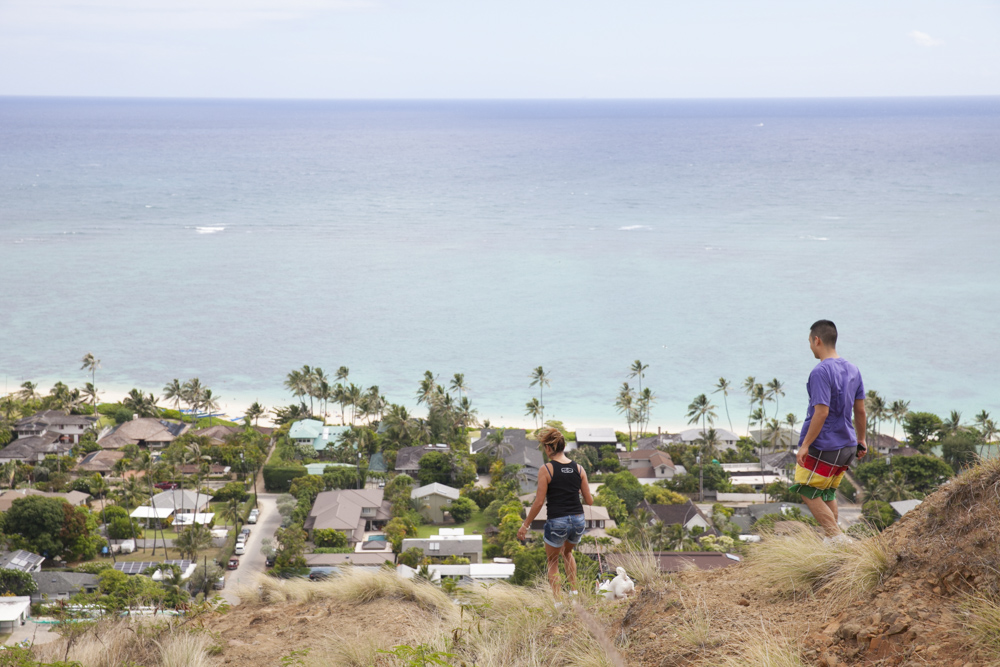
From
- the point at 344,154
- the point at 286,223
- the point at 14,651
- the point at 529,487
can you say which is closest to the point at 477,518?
the point at 529,487

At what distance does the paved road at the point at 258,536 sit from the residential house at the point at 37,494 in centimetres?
587

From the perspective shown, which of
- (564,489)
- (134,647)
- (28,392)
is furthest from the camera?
(28,392)

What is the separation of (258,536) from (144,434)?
12.2 meters

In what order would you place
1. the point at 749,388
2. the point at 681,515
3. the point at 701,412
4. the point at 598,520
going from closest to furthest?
the point at 598,520
the point at 681,515
the point at 701,412
the point at 749,388

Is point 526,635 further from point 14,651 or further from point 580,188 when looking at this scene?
point 580,188

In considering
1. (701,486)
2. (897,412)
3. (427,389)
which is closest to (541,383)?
(427,389)

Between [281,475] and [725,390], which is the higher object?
[725,390]

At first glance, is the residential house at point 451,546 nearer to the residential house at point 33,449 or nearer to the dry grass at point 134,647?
the residential house at point 33,449

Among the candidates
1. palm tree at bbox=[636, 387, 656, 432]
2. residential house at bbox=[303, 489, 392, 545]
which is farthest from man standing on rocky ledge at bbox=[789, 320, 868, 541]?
palm tree at bbox=[636, 387, 656, 432]

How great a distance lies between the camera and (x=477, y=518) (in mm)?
30500

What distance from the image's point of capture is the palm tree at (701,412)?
125 feet

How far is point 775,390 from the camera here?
38.8 metres

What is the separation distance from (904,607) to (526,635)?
98.7 inches

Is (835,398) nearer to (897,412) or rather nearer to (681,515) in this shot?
(681,515)
